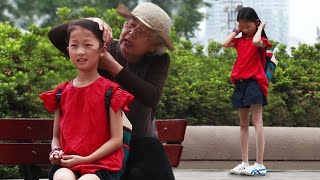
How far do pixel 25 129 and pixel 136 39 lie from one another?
103 cm

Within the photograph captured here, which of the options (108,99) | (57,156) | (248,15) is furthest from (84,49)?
(248,15)

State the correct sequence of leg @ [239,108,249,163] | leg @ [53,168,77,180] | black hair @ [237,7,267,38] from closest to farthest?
leg @ [53,168,77,180], black hair @ [237,7,267,38], leg @ [239,108,249,163]

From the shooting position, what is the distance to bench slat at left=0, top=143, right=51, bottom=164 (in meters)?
4.51

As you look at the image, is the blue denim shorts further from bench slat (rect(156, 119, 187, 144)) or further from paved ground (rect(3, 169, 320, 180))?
bench slat (rect(156, 119, 187, 144))

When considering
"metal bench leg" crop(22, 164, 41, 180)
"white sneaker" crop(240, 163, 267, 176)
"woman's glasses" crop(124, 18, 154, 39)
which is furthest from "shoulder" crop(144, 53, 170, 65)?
"white sneaker" crop(240, 163, 267, 176)

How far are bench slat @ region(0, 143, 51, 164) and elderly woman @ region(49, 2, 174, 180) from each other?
817 mm

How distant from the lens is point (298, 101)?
1153 cm

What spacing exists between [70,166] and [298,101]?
826cm

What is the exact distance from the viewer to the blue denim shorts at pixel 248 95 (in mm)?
8164

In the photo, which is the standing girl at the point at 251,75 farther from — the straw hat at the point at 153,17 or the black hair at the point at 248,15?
the straw hat at the point at 153,17

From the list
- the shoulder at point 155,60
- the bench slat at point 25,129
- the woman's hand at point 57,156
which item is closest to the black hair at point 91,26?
the shoulder at point 155,60

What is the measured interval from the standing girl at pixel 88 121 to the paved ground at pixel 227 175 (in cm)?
→ 471

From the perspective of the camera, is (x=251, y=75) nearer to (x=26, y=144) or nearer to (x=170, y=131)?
(x=170, y=131)

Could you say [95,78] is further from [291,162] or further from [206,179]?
[291,162]
